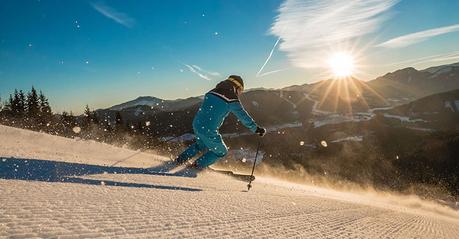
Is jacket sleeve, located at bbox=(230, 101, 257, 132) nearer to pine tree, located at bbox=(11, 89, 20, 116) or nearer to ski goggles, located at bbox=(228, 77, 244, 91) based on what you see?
ski goggles, located at bbox=(228, 77, 244, 91)

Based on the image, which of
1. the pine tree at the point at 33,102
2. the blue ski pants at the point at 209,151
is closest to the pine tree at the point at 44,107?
the pine tree at the point at 33,102

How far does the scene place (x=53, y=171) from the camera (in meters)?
5.60

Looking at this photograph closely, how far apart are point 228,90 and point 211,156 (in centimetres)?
175

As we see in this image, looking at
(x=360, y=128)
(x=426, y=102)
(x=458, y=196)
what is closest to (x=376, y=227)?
(x=458, y=196)

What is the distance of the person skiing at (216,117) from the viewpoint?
29.1ft

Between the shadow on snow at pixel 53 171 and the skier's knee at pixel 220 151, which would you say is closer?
the shadow on snow at pixel 53 171

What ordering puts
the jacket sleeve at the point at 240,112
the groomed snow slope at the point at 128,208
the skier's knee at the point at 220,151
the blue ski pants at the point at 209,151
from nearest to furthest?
the groomed snow slope at the point at 128,208, the jacket sleeve at the point at 240,112, the blue ski pants at the point at 209,151, the skier's knee at the point at 220,151

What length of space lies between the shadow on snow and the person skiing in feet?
9.04

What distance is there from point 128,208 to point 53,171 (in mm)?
2282

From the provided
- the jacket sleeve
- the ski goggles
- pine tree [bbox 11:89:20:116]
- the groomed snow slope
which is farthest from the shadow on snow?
pine tree [bbox 11:89:20:116]

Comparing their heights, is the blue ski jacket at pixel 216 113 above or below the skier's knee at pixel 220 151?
above

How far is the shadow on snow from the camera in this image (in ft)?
16.3

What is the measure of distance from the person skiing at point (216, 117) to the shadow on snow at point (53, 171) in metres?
2.76

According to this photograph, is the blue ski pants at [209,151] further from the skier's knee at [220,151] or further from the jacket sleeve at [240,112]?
the jacket sleeve at [240,112]
